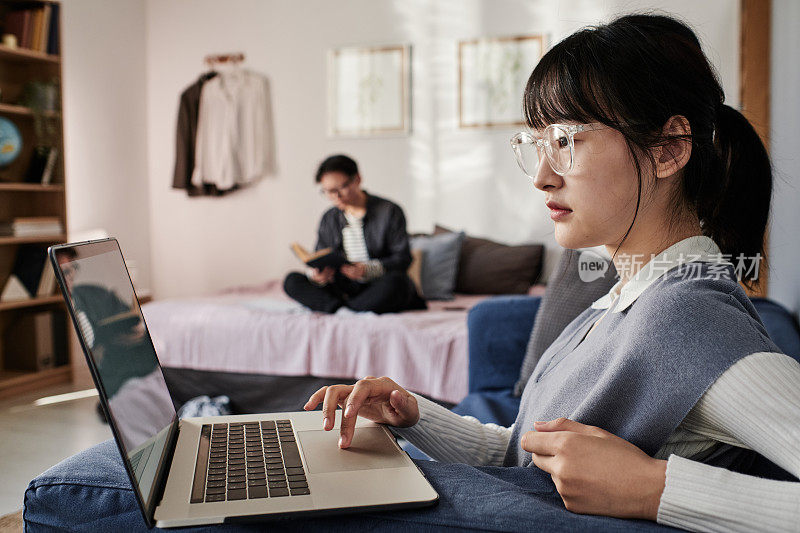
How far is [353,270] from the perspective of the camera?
3.26 metres

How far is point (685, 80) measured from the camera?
2.61 feet

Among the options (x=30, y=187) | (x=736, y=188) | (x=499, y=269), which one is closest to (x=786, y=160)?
(x=736, y=188)

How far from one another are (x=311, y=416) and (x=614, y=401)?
44 centimetres

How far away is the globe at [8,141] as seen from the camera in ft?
12.1

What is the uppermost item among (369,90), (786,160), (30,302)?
(369,90)

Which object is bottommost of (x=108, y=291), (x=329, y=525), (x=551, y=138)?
(x=329, y=525)

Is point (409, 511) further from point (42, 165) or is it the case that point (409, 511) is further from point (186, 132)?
point (186, 132)

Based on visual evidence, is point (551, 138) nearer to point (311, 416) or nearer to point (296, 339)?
point (311, 416)

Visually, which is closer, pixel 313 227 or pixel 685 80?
pixel 685 80

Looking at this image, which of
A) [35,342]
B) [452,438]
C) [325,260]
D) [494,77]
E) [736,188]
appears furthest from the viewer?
[494,77]

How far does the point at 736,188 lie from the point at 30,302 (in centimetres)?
384

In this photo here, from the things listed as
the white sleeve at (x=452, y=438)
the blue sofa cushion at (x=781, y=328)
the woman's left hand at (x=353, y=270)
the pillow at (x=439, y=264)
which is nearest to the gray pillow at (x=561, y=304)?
the blue sofa cushion at (x=781, y=328)

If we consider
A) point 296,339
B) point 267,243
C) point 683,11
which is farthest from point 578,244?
point 267,243

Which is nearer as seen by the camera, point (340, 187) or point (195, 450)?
point (195, 450)
